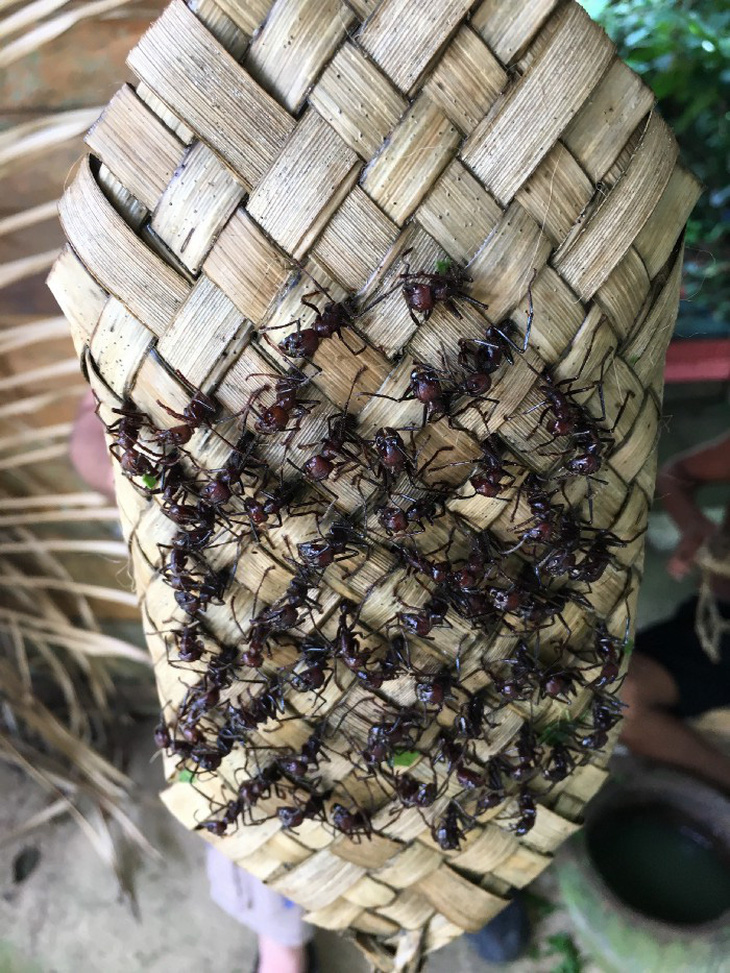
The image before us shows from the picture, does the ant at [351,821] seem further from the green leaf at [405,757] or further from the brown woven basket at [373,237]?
the brown woven basket at [373,237]

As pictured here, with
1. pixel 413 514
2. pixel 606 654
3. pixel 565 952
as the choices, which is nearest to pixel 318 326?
pixel 413 514

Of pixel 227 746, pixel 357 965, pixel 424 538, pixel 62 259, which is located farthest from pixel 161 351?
pixel 357 965

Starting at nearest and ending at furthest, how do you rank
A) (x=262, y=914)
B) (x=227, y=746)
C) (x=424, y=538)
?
1. (x=424, y=538)
2. (x=227, y=746)
3. (x=262, y=914)

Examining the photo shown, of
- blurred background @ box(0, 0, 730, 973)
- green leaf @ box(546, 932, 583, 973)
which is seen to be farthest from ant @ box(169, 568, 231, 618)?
green leaf @ box(546, 932, 583, 973)

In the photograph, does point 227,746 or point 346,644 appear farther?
point 227,746

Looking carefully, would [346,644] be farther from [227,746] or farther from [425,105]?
[425,105]

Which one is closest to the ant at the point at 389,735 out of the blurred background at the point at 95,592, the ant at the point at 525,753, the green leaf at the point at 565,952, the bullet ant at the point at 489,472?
the ant at the point at 525,753

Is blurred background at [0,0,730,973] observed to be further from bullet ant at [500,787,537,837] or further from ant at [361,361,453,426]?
ant at [361,361,453,426]

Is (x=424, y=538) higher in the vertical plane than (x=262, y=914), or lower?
higher
